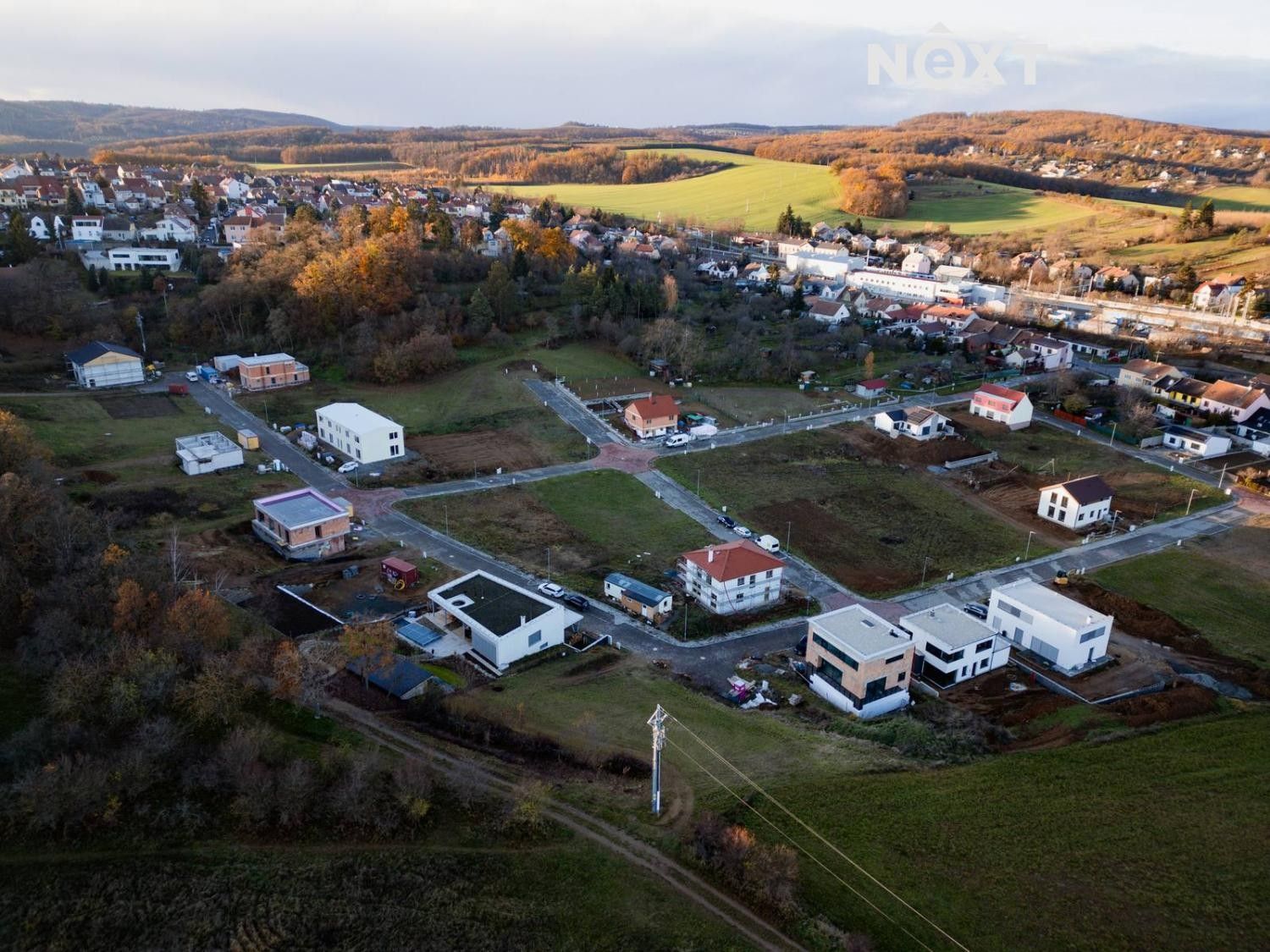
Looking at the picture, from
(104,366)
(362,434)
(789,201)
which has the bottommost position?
(362,434)

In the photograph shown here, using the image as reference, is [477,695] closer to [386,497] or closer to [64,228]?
[386,497]

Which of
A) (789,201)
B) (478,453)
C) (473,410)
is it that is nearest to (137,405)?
(473,410)

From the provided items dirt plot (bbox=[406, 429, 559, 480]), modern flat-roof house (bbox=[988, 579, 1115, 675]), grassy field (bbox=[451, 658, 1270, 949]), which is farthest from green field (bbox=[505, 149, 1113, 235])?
grassy field (bbox=[451, 658, 1270, 949])

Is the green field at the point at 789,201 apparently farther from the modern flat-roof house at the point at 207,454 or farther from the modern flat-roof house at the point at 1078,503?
the modern flat-roof house at the point at 207,454

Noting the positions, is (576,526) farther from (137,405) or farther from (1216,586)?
(137,405)

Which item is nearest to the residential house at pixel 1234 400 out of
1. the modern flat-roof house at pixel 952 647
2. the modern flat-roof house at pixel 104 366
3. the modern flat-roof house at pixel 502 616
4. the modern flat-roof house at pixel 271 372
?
the modern flat-roof house at pixel 952 647
